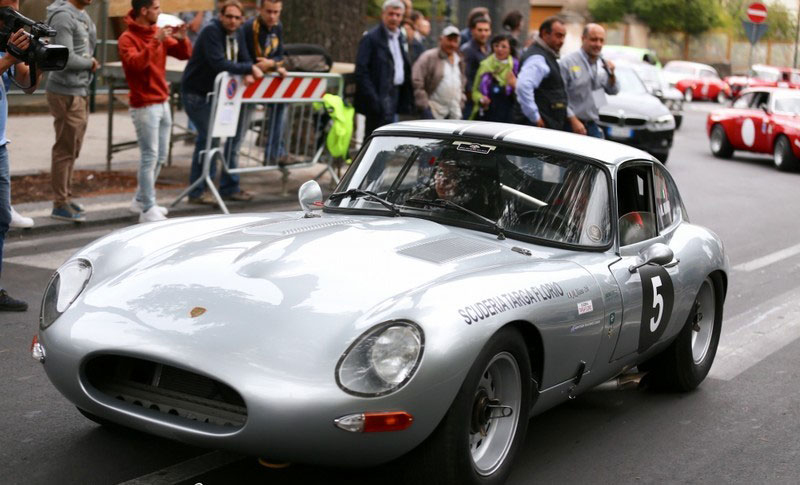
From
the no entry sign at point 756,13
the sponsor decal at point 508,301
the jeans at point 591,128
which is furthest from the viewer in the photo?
the no entry sign at point 756,13

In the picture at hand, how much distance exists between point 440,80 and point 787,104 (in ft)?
31.9

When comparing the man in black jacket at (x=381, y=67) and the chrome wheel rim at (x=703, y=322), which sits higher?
the man in black jacket at (x=381, y=67)

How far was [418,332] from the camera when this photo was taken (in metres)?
3.92

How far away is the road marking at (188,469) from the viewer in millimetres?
4309

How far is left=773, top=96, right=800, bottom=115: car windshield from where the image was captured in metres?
19.8

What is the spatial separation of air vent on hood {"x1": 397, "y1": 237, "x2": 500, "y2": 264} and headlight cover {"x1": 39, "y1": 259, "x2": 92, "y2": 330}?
1288 millimetres

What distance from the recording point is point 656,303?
5395mm

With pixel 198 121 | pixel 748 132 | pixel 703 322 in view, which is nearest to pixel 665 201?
pixel 703 322

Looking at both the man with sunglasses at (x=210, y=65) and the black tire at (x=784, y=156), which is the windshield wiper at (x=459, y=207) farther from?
the black tire at (x=784, y=156)

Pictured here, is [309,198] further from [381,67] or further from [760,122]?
[760,122]

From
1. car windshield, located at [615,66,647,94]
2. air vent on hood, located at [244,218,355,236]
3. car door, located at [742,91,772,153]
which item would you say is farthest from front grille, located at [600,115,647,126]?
air vent on hood, located at [244,218,355,236]

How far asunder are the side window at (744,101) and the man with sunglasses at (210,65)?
11.9 meters

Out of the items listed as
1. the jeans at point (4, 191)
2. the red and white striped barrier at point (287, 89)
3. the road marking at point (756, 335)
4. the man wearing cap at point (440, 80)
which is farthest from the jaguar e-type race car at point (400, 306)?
the man wearing cap at point (440, 80)

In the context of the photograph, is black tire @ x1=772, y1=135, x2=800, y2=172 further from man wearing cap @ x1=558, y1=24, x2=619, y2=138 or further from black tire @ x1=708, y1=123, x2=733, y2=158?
man wearing cap @ x1=558, y1=24, x2=619, y2=138
